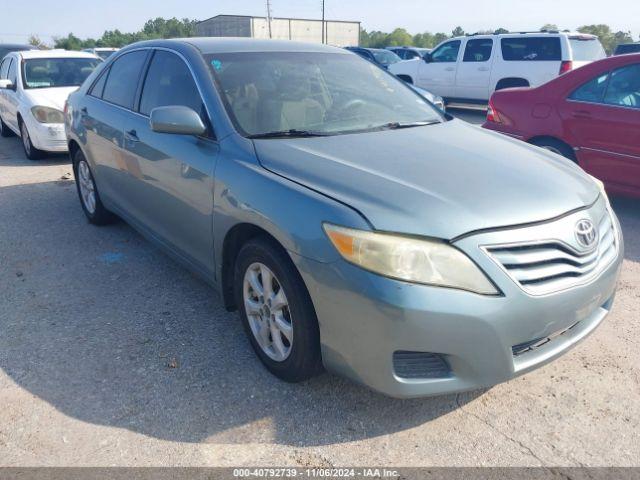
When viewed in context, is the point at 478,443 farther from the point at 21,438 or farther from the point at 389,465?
the point at 21,438

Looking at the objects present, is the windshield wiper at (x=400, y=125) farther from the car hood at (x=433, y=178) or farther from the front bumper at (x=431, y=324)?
the front bumper at (x=431, y=324)

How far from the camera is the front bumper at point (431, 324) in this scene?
2.16m

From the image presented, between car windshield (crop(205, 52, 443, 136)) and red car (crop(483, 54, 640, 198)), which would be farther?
red car (crop(483, 54, 640, 198))

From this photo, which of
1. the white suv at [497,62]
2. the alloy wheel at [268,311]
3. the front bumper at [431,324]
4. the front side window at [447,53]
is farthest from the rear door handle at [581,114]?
the front side window at [447,53]

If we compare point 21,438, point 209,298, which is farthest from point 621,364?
point 21,438

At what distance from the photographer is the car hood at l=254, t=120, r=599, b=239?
231 centimetres

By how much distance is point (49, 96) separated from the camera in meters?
8.05

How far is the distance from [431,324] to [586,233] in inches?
36.4

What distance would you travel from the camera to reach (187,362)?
3.06 meters

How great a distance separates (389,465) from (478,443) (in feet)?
1.41

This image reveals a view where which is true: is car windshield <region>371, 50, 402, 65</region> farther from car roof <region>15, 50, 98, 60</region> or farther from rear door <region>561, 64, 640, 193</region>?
rear door <region>561, 64, 640, 193</region>

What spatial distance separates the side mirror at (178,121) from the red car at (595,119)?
4.07 metres

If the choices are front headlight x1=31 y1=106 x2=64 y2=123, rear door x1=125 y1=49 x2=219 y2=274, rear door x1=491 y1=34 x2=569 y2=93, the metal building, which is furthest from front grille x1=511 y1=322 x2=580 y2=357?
the metal building

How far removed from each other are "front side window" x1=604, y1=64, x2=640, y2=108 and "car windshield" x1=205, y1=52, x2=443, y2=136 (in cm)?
248
